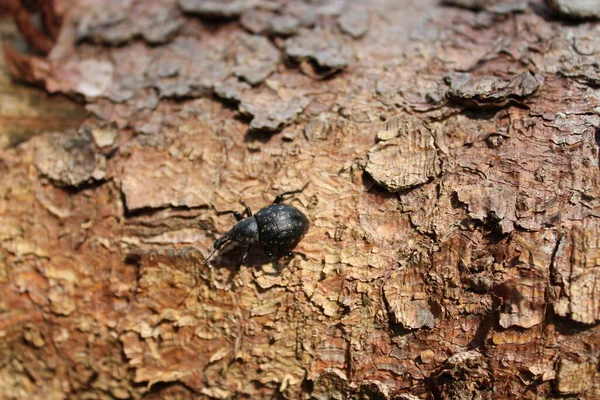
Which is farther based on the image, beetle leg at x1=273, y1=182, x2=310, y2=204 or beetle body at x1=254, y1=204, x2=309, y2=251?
beetle leg at x1=273, y1=182, x2=310, y2=204

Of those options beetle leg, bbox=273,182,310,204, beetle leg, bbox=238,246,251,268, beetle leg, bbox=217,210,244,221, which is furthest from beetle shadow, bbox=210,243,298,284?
beetle leg, bbox=273,182,310,204

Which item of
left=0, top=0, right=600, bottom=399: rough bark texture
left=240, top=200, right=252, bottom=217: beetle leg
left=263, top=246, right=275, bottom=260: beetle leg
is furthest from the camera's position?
left=240, top=200, right=252, bottom=217: beetle leg

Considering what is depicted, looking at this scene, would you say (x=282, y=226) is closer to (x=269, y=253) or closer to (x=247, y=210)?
(x=269, y=253)

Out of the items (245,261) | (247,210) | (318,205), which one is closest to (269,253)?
(245,261)

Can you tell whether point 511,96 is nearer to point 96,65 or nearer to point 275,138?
point 275,138

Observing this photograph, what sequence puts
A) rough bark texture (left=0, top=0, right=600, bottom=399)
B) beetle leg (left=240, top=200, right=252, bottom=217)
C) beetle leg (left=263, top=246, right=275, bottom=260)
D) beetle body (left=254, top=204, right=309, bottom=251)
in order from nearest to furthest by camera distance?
rough bark texture (left=0, top=0, right=600, bottom=399) → beetle body (left=254, top=204, right=309, bottom=251) → beetle leg (left=263, top=246, right=275, bottom=260) → beetle leg (left=240, top=200, right=252, bottom=217)

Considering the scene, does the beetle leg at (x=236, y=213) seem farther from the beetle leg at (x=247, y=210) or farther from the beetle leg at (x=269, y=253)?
the beetle leg at (x=269, y=253)

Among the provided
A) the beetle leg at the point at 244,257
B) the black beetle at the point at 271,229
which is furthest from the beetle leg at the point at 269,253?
the beetle leg at the point at 244,257

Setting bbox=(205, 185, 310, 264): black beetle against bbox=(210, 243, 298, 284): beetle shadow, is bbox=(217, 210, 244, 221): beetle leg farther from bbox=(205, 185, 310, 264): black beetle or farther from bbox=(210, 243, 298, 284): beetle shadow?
bbox=(210, 243, 298, 284): beetle shadow
